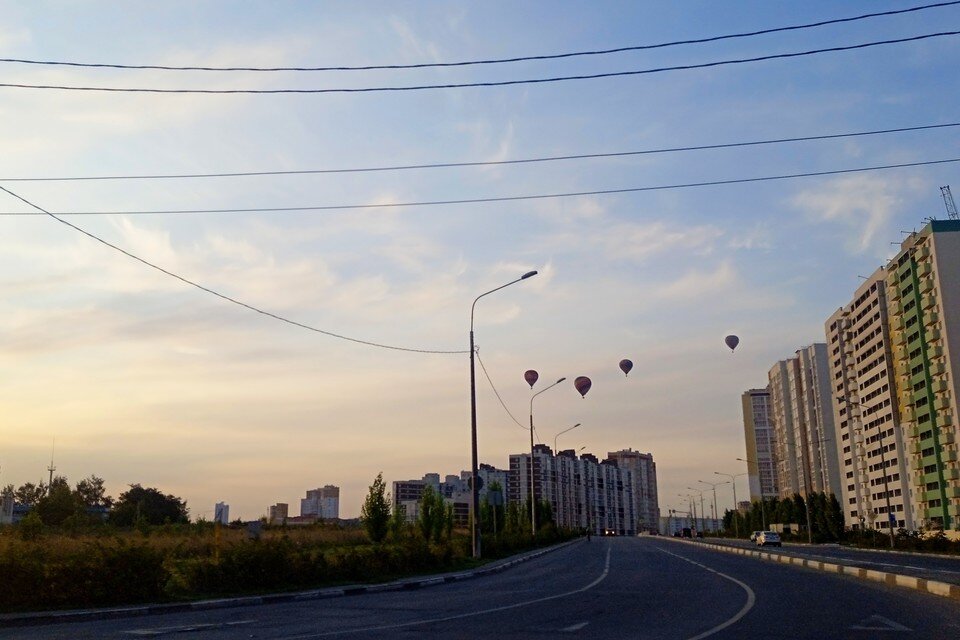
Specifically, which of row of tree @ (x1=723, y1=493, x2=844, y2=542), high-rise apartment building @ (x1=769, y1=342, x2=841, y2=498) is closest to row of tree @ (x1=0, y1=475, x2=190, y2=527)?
row of tree @ (x1=723, y1=493, x2=844, y2=542)

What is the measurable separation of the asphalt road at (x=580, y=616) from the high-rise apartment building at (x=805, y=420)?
127372 mm

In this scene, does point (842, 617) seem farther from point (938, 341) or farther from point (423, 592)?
point (938, 341)

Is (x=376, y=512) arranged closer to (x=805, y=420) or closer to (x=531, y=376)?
(x=531, y=376)

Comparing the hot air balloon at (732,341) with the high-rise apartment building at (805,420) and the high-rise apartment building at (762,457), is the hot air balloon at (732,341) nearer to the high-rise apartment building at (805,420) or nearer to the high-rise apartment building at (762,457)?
the high-rise apartment building at (805,420)

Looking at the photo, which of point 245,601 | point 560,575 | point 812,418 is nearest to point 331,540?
point 560,575

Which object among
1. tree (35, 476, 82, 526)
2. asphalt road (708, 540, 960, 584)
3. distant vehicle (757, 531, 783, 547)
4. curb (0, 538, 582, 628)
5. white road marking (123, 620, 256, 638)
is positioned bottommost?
distant vehicle (757, 531, 783, 547)

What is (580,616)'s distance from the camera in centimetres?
1446

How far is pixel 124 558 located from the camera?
59.6ft

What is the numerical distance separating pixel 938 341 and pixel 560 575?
83634mm

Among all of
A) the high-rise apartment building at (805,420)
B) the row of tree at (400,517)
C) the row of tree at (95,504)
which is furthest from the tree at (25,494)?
the high-rise apartment building at (805,420)

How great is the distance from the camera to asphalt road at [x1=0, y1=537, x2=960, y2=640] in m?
12.1

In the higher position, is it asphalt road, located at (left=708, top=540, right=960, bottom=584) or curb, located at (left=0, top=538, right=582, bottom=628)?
curb, located at (left=0, top=538, right=582, bottom=628)

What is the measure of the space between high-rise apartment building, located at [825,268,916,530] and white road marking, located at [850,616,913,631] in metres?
95.4

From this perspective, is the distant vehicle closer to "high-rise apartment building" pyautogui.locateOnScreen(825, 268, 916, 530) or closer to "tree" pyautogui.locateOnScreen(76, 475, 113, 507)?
"high-rise apartment building" pyautogui.locateOnScreen(825, 268, 916, 530)
